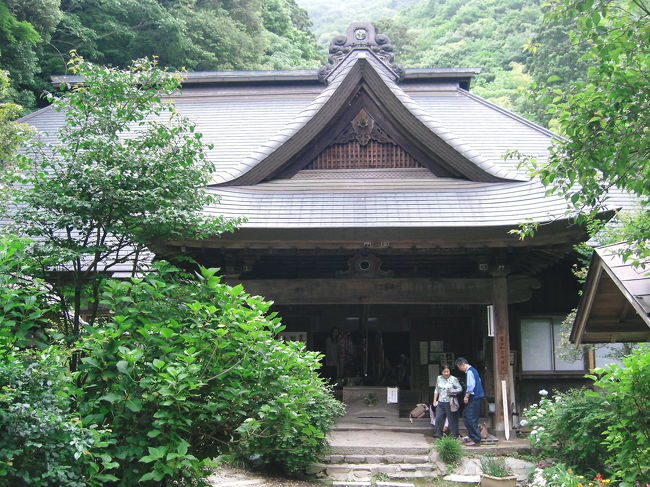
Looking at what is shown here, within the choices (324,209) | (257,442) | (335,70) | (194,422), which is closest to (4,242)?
(194,422)

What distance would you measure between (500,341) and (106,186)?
664 centimetres

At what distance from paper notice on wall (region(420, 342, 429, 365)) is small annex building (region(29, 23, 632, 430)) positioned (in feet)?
0.09

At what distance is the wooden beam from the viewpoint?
33.7ft

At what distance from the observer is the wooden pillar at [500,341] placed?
9.88m

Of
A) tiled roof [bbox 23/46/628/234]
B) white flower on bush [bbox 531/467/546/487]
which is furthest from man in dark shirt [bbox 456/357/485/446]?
tiled roof [bbox 23/46/628/234]

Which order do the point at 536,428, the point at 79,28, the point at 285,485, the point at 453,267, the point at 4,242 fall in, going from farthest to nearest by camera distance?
the point at 79,28 < the point at 453,267 < the point at 536,428 < the point at 285,485 < the point at 4,242

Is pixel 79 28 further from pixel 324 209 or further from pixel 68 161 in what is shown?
pixel 68 161

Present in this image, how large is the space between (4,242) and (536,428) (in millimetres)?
7052

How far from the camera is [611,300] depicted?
605 centimetres

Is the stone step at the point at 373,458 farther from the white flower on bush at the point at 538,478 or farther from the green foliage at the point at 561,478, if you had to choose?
the green foliage at the point at 561,478

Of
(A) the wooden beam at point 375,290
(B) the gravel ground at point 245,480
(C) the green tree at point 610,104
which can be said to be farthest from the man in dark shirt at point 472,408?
(C) the green tree at point 610,104

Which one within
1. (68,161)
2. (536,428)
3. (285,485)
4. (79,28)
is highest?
(79,28)

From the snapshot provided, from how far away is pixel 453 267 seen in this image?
445 inches

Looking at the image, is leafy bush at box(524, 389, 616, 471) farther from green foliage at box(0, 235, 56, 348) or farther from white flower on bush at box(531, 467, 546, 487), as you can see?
green foliage at box(0, 235, 56, 348)
